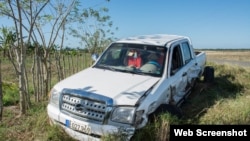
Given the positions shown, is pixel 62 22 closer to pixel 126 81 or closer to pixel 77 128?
pixel 126 81

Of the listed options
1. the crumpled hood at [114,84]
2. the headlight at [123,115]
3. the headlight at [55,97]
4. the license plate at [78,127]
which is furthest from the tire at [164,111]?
the headlight at [55,97]

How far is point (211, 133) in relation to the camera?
4.16 m

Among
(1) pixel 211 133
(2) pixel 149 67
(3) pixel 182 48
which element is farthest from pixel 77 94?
(3) pixel 182 48

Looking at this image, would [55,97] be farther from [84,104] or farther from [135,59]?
[135,59]

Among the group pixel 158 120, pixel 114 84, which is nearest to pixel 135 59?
pixel 114 84

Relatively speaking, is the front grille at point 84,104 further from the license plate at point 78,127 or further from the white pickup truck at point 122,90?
the license plate at point 78,127

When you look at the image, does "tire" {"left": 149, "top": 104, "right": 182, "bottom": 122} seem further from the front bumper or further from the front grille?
the front grille

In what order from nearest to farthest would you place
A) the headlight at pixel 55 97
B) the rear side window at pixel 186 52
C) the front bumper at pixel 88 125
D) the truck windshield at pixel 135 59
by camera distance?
1. the front bumper at pixel 88 125
2. the headlight at pixel 55 97
3. the truck windshield at pixel 135 59
4. the rear side window at pixel 186 52

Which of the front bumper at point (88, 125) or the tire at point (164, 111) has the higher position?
the tire at point (164, 111)

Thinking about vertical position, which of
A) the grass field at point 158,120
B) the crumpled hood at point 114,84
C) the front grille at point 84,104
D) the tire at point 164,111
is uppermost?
the crumpled hood at point 114,84

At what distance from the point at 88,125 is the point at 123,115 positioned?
1.86 ft

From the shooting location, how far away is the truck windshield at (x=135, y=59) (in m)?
5.83

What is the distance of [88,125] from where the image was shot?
453cm

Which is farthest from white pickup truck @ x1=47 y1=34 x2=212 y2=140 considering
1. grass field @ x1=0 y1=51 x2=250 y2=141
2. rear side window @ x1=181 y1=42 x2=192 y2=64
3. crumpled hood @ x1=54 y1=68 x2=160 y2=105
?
rear side window @ x1=181 y1=42 x2=192 y2=64
